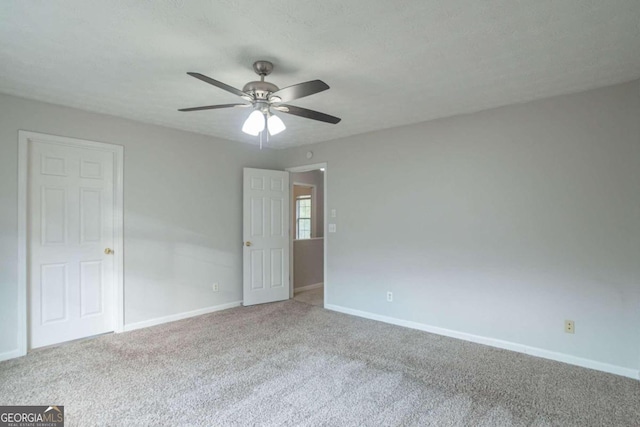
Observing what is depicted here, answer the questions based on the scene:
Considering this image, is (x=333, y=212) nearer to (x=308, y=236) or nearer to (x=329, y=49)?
(x=308, y=236)

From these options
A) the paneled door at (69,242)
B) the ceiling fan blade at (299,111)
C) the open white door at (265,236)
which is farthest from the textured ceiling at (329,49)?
the open white door at (265,236)

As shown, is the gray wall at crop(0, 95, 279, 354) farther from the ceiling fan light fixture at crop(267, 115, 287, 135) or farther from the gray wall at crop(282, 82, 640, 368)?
the ceiling fan light fixture at crop(267, 115, 287, 135)

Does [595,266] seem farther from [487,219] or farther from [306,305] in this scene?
[306,305]

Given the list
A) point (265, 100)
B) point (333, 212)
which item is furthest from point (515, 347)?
point (265, 100)

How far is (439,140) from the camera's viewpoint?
12.3ft

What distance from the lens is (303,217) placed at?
7188 millimetres

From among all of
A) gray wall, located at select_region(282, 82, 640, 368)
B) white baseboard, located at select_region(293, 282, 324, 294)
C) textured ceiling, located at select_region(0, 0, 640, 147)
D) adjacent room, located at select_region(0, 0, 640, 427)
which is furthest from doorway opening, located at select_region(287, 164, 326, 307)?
textured ceiling, located at select_region(0, 0, 640, 147)

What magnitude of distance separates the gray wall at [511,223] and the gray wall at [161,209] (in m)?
1.70

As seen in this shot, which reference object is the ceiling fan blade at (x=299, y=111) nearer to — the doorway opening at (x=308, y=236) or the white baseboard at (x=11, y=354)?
Result: the doorway opening at (x=308, y=236)

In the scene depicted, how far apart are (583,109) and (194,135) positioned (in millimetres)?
4129

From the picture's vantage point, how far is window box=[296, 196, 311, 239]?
23.3 ft

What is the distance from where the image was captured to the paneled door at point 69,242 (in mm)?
3254

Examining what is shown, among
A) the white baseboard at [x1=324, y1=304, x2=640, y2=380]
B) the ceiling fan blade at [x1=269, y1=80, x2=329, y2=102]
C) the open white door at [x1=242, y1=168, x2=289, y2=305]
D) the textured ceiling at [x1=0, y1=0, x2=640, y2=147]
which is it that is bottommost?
the white baseboard at [x1=324, y1=304, x2=640, y2=380]

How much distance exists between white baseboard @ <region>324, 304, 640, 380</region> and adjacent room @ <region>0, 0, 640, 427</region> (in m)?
0.03
